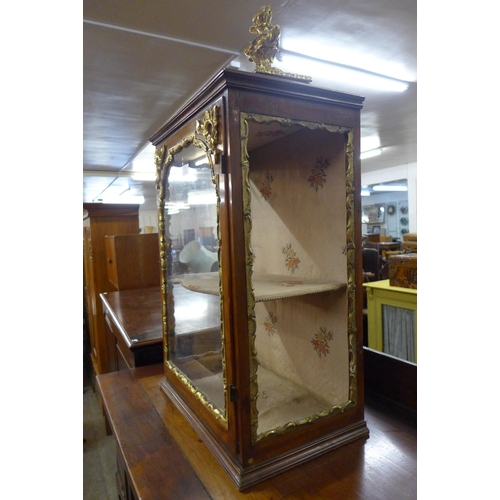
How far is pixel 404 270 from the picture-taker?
2.26 m

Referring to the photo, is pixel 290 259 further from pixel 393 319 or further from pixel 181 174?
pixel 393 319

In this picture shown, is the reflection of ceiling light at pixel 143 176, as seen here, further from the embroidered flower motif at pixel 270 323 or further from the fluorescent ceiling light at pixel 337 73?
the embroidered flower motif at pixel 270 323

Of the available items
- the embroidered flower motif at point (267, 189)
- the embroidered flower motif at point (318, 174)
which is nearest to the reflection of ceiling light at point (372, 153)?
the embroidered flower motif at point (267, 189)

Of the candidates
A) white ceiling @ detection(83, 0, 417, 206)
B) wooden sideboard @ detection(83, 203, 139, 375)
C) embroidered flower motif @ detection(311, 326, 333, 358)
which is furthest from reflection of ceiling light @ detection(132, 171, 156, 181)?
embroidered flower motif @ detection(311, 326, 333, 358)

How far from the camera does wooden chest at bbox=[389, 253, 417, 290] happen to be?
7.17 ft

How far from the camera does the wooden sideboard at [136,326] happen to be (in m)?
1.35

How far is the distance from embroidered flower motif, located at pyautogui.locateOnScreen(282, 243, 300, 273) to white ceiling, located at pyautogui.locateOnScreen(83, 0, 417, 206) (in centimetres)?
125

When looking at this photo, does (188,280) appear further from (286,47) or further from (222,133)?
(286,47)

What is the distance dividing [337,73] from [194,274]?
2273 mm

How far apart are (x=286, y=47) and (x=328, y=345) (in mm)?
1862

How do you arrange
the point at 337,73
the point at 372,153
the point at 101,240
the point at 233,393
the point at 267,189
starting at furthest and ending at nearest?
the point at 372,153, the point at 101,240, the point at 337,73, the point at 267,189, the point at 233,393

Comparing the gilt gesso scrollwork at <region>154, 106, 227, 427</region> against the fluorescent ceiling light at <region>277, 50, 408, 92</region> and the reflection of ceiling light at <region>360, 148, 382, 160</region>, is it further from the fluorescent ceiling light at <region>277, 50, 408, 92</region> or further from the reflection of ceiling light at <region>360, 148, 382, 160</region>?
the reflection of ceiling light at <region>360, 148, 382, 160</region>

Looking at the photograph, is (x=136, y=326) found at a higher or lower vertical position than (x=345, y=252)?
lower

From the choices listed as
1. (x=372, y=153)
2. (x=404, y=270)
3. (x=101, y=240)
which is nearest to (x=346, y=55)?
(x=404, y=270)
